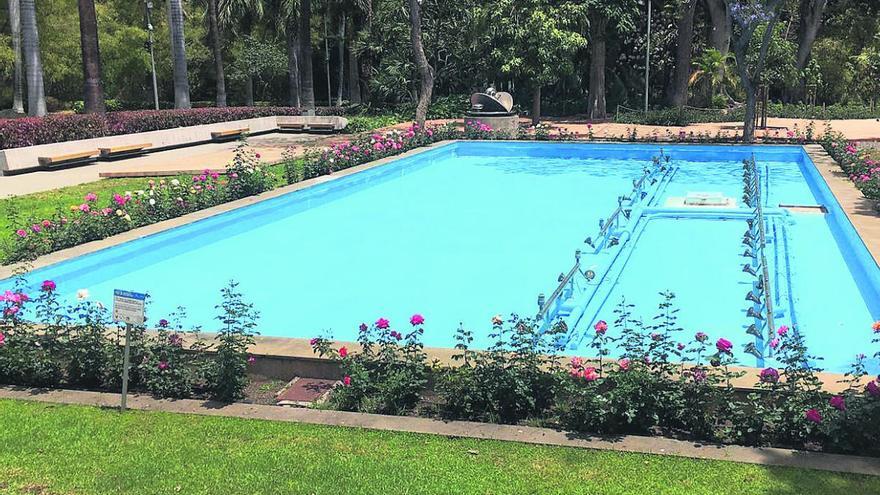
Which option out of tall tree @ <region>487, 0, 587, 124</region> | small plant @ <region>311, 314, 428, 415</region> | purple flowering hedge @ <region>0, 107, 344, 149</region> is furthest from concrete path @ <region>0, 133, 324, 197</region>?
A: small plant @ <region>311, 314, 428, 415</region>

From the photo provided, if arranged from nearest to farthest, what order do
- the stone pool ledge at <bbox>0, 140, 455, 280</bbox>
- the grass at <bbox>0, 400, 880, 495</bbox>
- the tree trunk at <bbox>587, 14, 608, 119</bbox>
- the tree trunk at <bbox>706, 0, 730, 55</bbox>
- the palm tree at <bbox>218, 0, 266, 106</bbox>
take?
1. the grass at <bbox>0, 400, 880, 495</bbox>
2. the stone pool ledge at <bbox>0, 140, 455, 280</bbox>
3. the tree trunk at <bbox>587, 14, 608, 119</bbox>
4. the tree trunk at <bbox>706, 0, 730, 55</bbox>
5. the palm tree at <bbox>218, 0, 266, 106</bbox>

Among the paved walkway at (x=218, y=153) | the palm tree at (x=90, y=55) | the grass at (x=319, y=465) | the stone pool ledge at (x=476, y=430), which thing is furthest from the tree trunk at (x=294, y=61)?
the grass at (x=319, y=465)

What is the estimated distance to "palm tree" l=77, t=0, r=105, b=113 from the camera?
68.0 ft

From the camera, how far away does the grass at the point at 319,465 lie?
422 centimetres

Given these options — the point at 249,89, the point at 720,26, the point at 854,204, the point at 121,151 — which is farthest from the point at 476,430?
the point at 249,89

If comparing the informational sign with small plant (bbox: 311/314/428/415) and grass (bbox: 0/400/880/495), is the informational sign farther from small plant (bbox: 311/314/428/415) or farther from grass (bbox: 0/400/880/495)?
small plant (bbox: 311/314/428/415)

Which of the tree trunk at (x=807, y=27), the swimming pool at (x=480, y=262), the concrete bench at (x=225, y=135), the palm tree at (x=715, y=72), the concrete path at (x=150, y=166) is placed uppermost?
the tree trunk at (x=807, y=27)

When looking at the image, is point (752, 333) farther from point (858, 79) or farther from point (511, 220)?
point (858, 79)

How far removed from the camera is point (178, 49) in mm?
27688

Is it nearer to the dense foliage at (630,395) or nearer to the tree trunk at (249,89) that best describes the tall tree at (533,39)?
the tree trunk at (249,89)

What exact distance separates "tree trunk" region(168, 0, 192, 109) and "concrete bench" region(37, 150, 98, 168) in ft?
30.3

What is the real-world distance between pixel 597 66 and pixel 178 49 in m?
16.2

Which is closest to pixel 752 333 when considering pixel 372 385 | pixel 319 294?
pixel 372 385

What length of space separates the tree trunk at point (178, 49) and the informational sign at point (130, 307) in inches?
978
